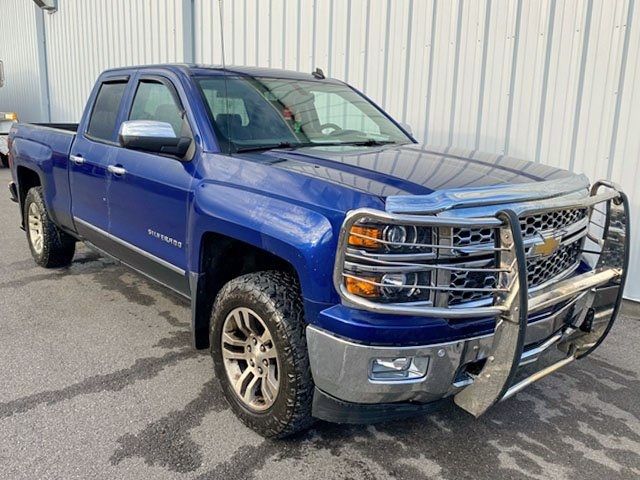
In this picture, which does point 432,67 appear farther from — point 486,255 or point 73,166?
point 486,255

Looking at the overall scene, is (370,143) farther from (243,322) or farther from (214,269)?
(243,322)

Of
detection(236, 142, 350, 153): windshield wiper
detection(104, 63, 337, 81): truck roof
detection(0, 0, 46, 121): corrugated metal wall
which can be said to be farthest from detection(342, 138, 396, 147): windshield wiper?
detection(0, 0, 46, 121): corrugated metal wall

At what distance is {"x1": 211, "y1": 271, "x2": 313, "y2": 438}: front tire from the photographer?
8.79 feet

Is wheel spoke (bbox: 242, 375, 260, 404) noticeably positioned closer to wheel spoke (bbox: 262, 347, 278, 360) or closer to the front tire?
the front tire

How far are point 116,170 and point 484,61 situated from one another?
12.4 ft

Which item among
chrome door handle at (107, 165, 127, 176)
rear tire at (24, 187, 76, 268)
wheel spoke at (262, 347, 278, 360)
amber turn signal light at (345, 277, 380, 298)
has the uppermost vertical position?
chrome door handle at (107, 165, 127, 176)

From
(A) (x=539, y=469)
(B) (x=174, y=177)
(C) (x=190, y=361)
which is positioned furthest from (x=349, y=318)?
(C) (x=190, y=361)

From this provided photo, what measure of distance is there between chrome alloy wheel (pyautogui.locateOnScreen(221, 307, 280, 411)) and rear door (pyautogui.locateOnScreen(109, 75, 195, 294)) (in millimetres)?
598

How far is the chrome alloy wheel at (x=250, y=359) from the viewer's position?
2865 mm

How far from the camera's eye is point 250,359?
300 centimetres

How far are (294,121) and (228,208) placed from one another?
986mm

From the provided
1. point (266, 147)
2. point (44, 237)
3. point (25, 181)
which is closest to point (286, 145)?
point (266, 147)

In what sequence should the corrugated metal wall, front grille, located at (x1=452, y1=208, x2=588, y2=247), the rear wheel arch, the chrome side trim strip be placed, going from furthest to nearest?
the corrugated metal wall → the rear wheel arch → the chrome side trim strip → front grille, located at (x1=452, y1=208, x2=588, y2=247)

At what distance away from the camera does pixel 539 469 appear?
2830 mm
